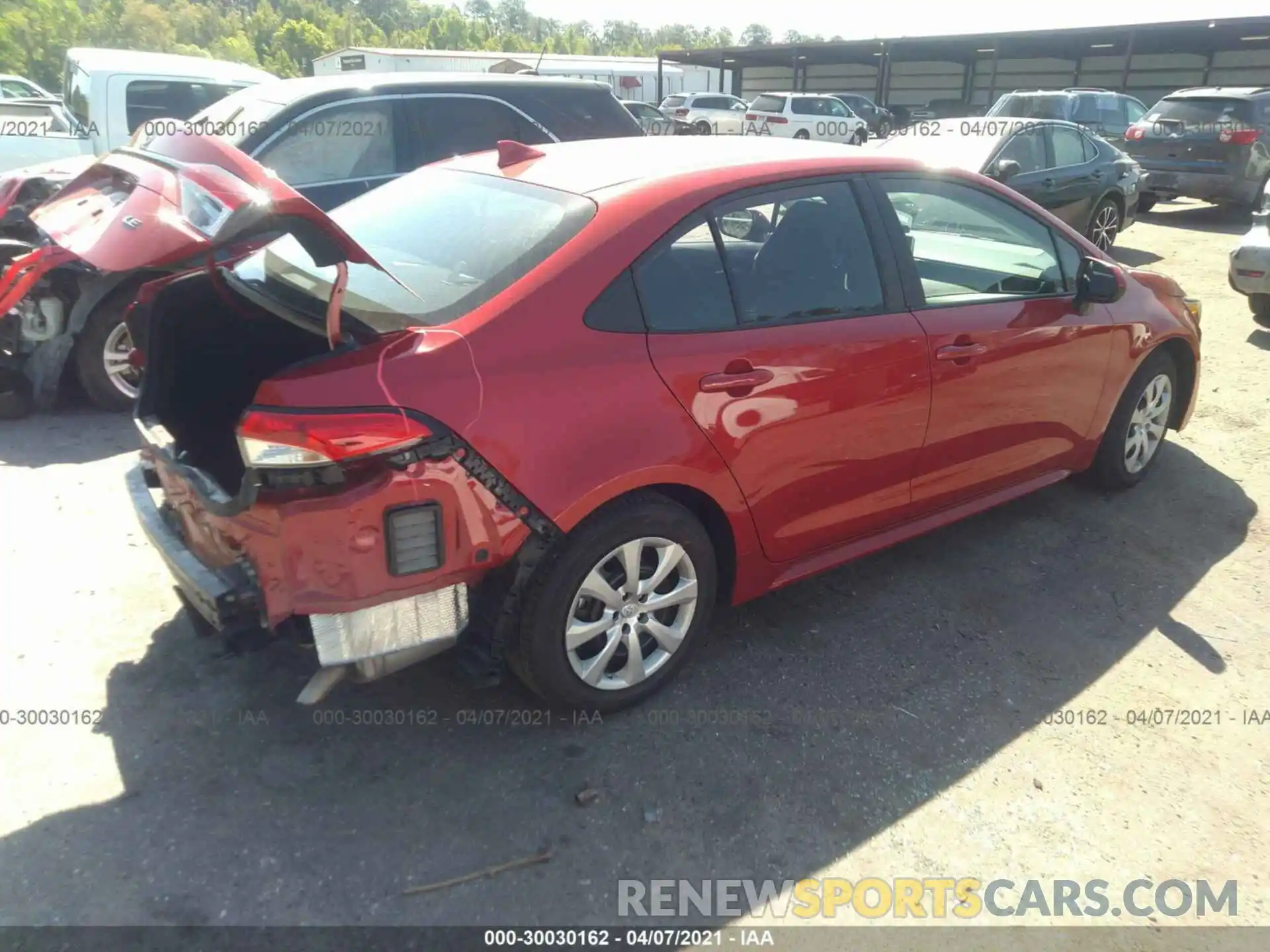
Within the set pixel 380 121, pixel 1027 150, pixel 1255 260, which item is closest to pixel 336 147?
pixel 380 121

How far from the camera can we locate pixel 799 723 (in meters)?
3.01

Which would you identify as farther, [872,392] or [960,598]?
[960,598]

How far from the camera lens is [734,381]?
9.41ft

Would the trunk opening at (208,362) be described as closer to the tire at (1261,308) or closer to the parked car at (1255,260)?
the parked car at (1255,260)

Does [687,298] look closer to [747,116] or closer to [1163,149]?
[1163,149]

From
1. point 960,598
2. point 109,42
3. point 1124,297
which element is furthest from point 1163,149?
point 109,42

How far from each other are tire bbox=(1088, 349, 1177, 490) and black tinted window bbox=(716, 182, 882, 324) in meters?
1.88

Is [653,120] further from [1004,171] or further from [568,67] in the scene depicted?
[568,67]

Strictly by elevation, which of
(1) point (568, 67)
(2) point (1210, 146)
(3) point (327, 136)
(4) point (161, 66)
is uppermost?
(4) point (161, 66)

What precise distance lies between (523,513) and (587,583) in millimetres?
343

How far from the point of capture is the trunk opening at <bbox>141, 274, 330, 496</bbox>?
2.98 metres

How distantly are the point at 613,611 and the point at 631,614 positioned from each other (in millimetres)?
69

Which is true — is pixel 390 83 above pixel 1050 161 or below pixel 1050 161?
above

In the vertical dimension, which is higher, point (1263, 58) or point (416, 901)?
point (1263, 58)
